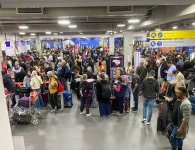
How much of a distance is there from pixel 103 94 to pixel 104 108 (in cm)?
53

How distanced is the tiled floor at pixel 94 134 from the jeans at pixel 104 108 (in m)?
0.20

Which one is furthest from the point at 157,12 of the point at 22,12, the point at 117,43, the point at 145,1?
the point at 117,43

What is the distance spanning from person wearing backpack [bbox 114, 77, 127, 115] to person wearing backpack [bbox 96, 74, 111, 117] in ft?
1.14

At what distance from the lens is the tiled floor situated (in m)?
4.58

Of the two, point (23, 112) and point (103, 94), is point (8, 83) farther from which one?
point (103, 94)

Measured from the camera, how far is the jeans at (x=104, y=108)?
6.13 metres

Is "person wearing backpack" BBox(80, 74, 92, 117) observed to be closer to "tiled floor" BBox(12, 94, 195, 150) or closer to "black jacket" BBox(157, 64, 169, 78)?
"tiled floor" BBox(12, 94, 195, 150)

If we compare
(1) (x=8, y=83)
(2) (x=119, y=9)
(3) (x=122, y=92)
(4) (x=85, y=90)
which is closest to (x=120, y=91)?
(3) (x=122, y=92)

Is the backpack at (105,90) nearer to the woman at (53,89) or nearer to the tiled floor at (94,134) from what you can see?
the tiled floor at (94,134)

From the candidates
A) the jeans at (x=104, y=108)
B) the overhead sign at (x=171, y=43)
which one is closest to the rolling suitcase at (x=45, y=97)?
the jeans at (x=104, y=108)

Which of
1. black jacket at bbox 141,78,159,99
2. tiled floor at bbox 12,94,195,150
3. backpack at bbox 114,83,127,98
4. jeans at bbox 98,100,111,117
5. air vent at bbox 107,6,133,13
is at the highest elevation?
air vent at bbox 107,6,133,13

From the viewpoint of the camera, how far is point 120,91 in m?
6.18

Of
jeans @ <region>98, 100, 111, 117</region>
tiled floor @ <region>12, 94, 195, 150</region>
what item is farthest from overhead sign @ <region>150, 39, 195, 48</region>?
jeans @ <region>98, 100, 111, 117</region>

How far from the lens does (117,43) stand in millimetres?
24172
